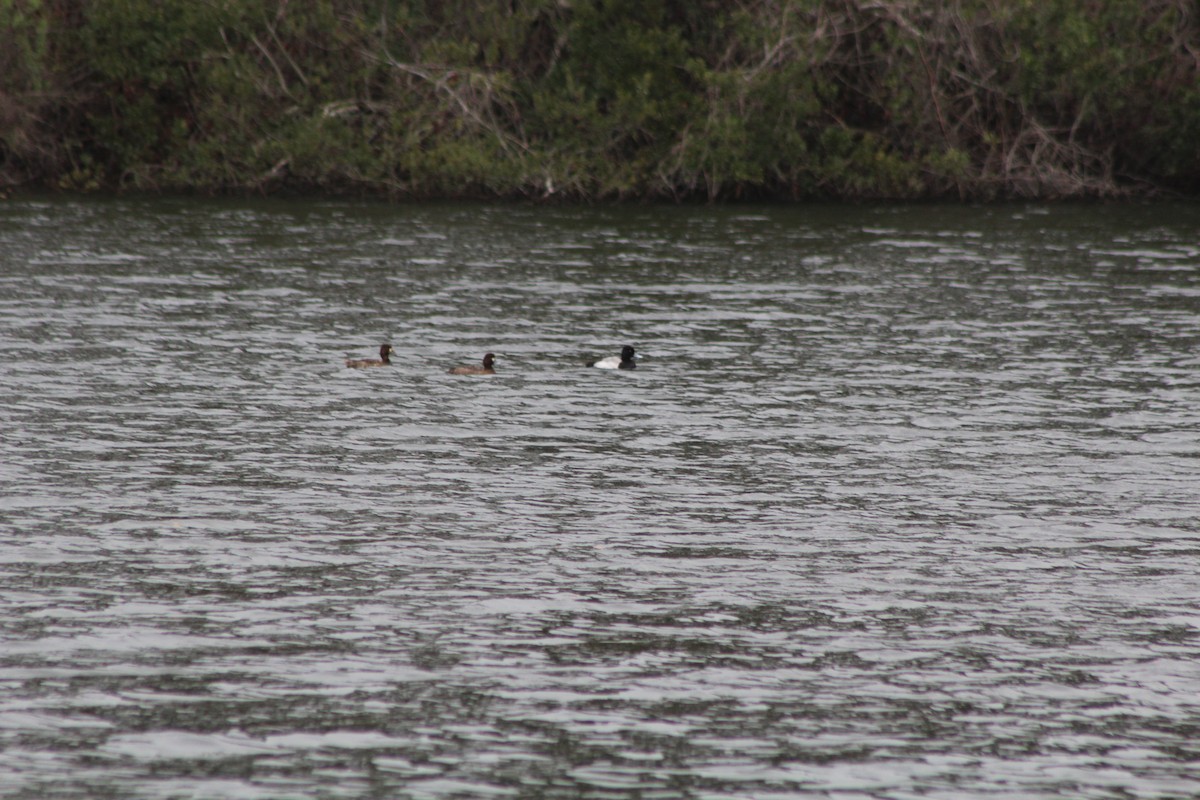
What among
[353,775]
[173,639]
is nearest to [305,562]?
[173,639]

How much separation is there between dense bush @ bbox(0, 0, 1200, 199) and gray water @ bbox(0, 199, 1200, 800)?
49.2 ft

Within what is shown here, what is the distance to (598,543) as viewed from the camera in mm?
13938

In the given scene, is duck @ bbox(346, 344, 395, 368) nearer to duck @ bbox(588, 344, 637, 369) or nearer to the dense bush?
duck @ bbox(588, 344, 637, 369)

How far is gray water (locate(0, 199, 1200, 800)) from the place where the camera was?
9625 mm

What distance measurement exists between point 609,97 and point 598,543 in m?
34.2

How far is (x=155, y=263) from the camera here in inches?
1280

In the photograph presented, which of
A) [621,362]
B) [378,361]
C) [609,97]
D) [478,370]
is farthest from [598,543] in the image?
[609,97]

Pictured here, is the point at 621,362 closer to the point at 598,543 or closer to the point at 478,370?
the point at 478,370

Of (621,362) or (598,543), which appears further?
(621,362)

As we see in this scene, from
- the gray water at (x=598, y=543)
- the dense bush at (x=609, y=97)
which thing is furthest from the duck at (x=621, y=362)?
the dense bush at (x=609, y=97)

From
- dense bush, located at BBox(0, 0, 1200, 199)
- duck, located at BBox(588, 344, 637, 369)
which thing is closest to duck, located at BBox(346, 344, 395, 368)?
duck, located at BBox(588, 344, 637, 369)

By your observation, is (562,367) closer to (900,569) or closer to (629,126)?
(900,569)

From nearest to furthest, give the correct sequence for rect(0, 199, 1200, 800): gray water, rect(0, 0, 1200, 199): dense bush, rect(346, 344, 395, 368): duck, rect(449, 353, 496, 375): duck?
rect(0, 199, 1200, 800): gray water
rect(449, 353, 496, 375): duck
rect(346, 344, 395, 368): duck
rect(0, 0, 1200, 199): dense bush

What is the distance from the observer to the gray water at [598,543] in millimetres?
9625
